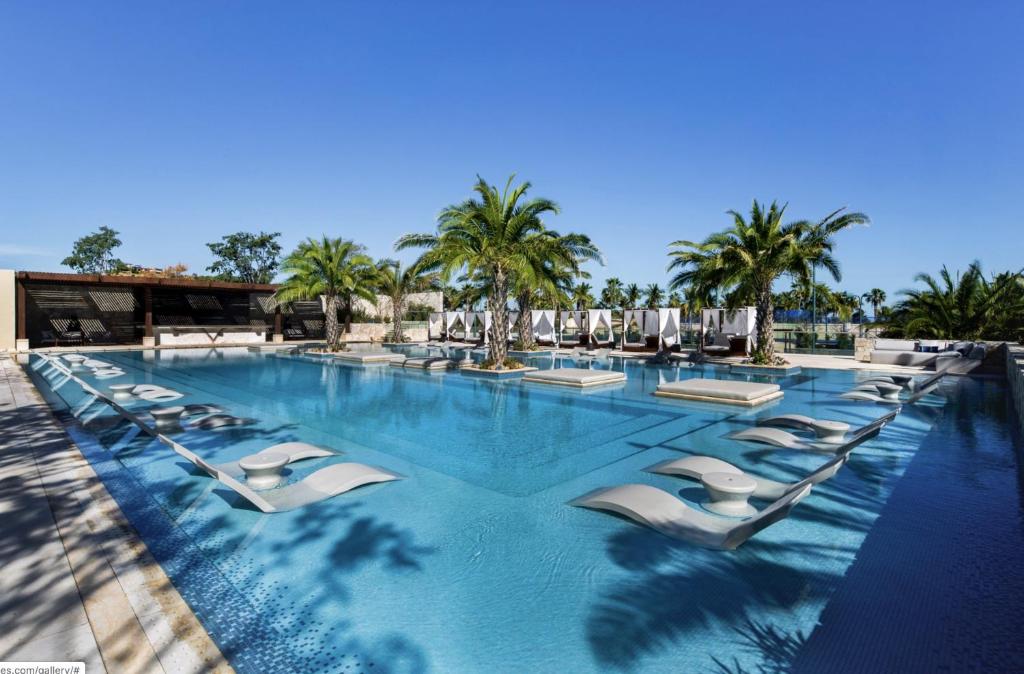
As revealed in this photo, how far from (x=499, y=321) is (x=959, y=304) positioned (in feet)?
60.7

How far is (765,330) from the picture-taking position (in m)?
17.6

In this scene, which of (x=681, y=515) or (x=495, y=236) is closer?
(x=681, y=515)

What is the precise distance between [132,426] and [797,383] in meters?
15.8

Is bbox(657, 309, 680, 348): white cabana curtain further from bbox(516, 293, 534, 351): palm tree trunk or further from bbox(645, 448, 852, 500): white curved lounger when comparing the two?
bbox(645, 448, 852, 500): white curved lounger

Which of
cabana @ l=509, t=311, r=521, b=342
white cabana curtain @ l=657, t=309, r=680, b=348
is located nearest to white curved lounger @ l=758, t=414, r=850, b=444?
white cabana curtain @ l=657, t=309, r=680, b=348

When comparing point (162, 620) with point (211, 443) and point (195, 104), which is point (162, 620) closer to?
point (211, 443)

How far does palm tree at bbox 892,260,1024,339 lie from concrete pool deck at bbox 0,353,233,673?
25347 millimetres

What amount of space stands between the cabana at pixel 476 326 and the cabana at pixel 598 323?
568 centimetres

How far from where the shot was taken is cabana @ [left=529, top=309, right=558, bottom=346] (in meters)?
26.8

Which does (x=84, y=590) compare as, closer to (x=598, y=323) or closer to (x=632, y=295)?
(x=598, y=323)

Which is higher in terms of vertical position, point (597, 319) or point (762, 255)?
point (762, 255)

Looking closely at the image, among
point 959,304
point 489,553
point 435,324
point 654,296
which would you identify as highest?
point 654,296

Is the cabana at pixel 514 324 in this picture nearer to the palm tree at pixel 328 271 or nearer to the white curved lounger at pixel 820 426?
the palm tree at pixel 328 271

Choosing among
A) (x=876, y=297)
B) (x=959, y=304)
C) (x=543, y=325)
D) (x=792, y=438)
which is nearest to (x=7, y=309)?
(x=543, y=325)
